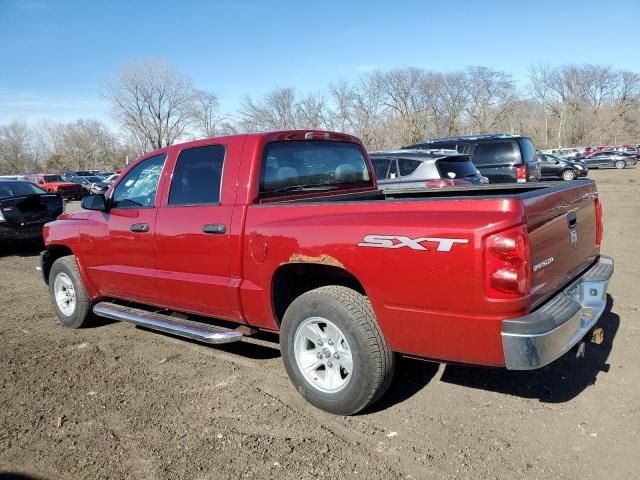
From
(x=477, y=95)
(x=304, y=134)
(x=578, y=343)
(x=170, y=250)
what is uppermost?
(x=477, y=95)

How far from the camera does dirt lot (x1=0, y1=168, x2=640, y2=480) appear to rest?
290cm

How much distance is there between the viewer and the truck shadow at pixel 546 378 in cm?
366

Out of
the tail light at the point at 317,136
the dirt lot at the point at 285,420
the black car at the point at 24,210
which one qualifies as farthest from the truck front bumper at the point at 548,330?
the black car at the point at 24,210

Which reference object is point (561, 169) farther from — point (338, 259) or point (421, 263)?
point (421, 263)

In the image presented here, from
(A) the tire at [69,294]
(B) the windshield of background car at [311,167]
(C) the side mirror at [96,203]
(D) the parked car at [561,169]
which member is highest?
(B) the windshield of background car at [311,167]

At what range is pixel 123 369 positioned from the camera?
4.42 m

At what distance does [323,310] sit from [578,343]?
1614 millimetres

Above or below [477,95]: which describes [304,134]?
below

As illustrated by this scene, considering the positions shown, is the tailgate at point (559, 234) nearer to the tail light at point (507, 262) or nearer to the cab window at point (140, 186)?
the tail light at point (507, 262)

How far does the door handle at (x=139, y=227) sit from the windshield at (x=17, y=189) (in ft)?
25.8

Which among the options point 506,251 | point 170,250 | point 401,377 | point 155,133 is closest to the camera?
point 506,251

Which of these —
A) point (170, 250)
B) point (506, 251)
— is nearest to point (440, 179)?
point (170, 250)

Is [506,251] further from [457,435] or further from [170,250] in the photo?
[170,250]

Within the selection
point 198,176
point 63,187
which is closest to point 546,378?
point 198,176
